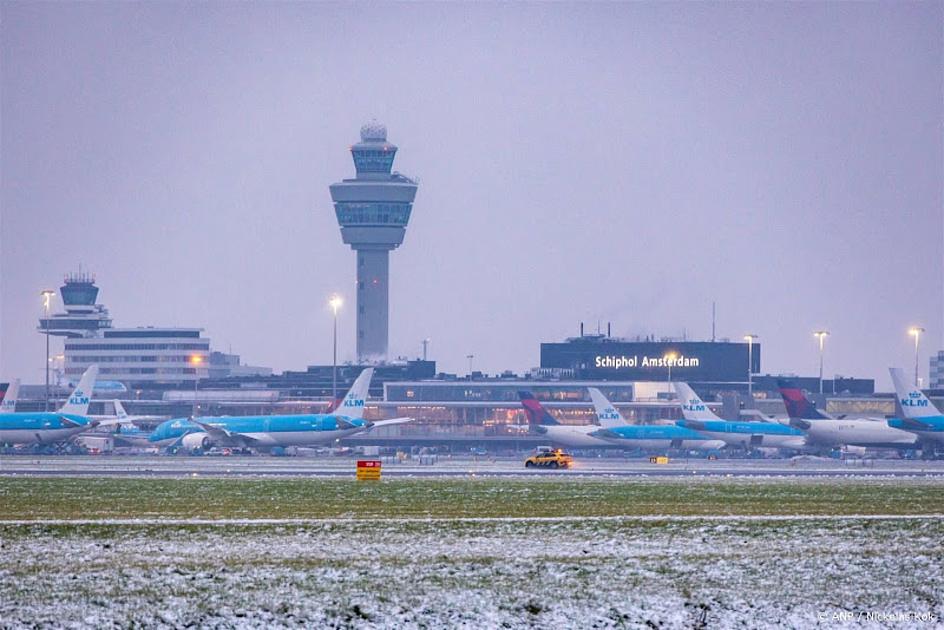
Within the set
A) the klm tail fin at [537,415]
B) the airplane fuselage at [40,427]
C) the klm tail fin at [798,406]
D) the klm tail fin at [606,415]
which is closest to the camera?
the airplane fuselage at [40,427]

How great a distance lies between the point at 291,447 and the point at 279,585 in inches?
4958

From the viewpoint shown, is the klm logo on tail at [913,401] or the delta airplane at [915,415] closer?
the delta airplane at [915,415]

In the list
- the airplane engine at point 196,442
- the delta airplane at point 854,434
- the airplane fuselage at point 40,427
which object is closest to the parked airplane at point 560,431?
the delta airplane at point 854,434

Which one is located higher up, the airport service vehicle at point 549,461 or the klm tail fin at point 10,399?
the klm tail fin at point 10,399

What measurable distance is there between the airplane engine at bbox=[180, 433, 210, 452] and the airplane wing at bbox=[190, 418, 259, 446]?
3.51ft

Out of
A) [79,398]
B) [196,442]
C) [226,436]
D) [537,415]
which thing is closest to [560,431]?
[537,415]

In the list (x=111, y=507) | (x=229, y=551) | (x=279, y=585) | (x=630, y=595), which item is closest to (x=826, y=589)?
(x=630, y=595)

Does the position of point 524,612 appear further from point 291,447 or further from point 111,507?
point 291,447

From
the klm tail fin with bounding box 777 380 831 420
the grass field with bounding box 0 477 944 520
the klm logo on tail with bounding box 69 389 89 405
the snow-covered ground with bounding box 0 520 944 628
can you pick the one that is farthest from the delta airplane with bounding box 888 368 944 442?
the snow-covered ground with bounding box 0 520 944 628

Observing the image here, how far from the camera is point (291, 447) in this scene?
520ft

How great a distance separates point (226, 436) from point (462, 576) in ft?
371

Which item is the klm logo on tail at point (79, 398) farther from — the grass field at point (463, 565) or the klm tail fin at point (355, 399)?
the grass field at point (463, 565)

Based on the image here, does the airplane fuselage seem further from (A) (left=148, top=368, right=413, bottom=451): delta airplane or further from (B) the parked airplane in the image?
(B) the parked airplane

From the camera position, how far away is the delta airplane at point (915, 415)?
13475 centimetres
